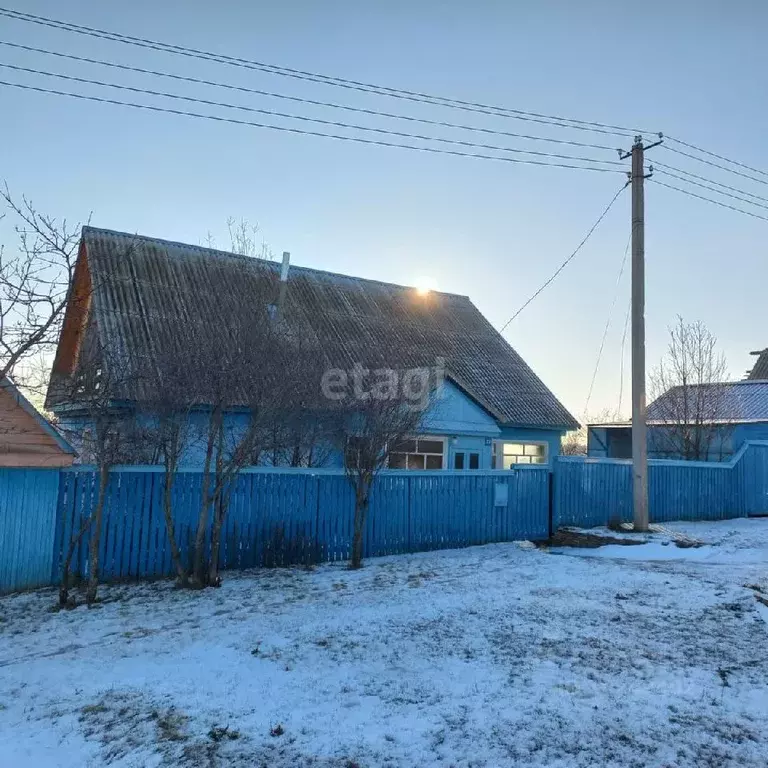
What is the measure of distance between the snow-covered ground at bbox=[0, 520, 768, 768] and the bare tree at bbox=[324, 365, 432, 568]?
176cm

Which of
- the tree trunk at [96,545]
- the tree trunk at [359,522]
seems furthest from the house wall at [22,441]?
the tree trunk at [359,522]

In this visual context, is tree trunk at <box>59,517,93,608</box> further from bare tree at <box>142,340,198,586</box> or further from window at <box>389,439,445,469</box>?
window at <box>389,439,445,469</box>

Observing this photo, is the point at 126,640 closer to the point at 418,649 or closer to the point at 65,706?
the point at 65,706

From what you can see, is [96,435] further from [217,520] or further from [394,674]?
[394,674]

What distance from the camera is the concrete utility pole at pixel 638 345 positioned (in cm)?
1423

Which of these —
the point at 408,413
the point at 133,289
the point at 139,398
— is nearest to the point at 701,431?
the point at 408,413

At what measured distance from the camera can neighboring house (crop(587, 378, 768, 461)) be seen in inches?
1014

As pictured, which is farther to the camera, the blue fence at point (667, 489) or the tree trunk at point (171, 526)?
the blue fence at point (667, 489)

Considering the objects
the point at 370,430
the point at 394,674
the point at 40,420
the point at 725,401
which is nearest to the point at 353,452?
the point at 370,430

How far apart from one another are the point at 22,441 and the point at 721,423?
24.4m

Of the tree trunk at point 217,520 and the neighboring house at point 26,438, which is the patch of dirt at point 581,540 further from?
the neighboring house at point 26,438

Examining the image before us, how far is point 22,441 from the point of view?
29.3 feet
